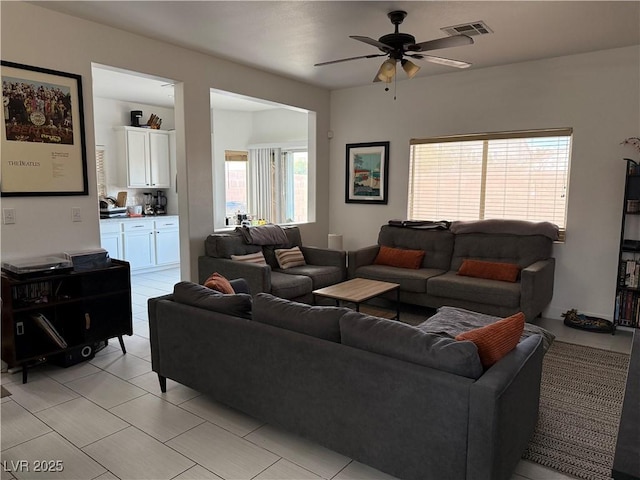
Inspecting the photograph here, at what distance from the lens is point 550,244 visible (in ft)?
15.1

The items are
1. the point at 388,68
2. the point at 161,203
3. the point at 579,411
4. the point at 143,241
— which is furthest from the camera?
the point at 161,203

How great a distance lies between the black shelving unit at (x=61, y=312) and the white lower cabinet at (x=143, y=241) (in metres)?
2.83

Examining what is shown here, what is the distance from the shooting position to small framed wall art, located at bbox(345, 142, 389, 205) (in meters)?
5.89

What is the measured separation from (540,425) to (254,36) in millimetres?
3712

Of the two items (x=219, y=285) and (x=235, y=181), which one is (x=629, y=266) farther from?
(x=235, y=181)

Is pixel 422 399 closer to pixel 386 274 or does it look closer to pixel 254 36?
pixel 386 274

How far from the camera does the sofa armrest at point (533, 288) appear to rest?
399 centimetres

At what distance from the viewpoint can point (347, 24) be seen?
3594mm

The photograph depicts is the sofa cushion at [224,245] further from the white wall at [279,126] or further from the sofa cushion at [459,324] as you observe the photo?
the white wall at [279,126]

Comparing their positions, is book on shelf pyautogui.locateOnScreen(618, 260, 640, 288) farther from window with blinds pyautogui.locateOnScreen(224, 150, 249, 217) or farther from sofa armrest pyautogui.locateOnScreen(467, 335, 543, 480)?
window with blinds pyautogui.locateOnScreen(224, 150, 249, 217)

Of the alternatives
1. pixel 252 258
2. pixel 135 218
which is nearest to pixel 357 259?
pixel 252 258

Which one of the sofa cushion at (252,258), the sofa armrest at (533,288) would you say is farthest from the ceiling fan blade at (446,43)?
the sofa cushion at (252,258)

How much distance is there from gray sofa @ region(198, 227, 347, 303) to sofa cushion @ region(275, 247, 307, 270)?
0.06 m

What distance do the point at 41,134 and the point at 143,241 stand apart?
346 centimetres
